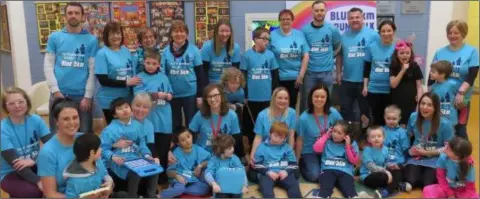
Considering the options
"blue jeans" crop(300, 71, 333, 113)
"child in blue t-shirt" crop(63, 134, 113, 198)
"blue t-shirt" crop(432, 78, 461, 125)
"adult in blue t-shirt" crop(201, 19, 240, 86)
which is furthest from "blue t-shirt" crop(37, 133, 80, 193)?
"blue t-shirt" crop(432, 78, 461, 125)

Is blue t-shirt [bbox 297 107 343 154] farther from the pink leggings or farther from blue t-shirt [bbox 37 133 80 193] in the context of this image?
blue t-shirt [bbox 37 133 80 193]

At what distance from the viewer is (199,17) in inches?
205

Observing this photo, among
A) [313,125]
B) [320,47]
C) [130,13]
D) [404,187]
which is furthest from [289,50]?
[130,13]

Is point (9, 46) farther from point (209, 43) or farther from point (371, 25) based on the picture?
point (371, 25)

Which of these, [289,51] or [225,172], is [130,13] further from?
[225,172]

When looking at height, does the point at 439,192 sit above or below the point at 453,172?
below

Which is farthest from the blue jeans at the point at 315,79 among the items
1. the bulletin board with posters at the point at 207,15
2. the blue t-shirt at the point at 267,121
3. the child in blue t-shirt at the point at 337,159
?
the bulletin board with posters at the point at 207,15

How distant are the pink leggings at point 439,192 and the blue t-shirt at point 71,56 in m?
2.48

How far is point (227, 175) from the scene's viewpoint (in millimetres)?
3031

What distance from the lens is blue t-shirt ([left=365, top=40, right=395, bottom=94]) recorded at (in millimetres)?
3707

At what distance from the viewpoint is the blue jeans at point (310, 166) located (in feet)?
11.1

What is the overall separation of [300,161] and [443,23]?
8.63 feet

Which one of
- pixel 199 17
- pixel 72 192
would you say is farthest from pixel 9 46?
pixel 72 192

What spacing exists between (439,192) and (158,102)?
2.01m
